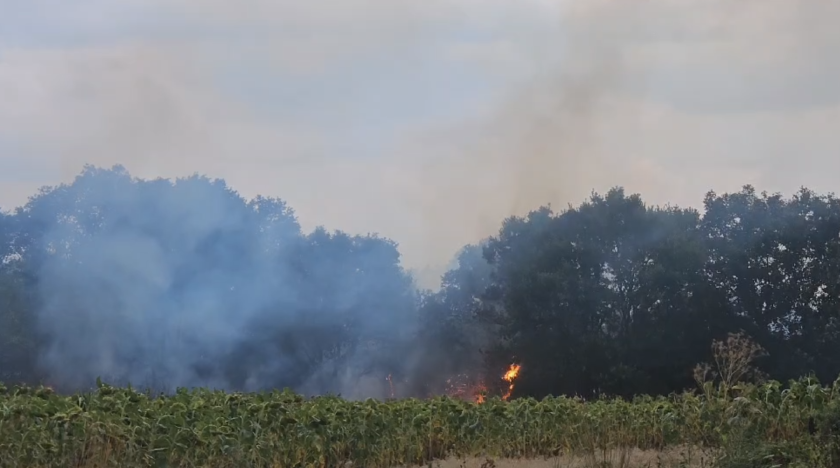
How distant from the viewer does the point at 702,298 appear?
3722 cm

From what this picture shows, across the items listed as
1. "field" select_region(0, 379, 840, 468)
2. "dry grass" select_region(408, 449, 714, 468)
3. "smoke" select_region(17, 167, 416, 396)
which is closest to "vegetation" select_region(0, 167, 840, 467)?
Result: "smoke" select_region(17, 167, 416, 396)

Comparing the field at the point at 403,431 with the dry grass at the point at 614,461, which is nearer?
the field at the point at 403,431

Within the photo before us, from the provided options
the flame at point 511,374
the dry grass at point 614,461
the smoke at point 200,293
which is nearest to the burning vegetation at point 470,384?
the flame at point 511,374

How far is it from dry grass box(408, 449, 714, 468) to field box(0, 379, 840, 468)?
Result: 0.03m

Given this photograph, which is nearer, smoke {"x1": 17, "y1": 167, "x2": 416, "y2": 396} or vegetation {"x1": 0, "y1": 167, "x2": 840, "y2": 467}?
vegetation {"x1": 0, "y1": 167, "x2": 840, "y2": 467}

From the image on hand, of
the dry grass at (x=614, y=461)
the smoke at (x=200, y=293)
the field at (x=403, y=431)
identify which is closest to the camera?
the field at (x=403, y=431)

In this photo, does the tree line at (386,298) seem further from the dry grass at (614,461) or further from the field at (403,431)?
the dry grass at (614,461)

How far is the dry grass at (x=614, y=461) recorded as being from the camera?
10.2m

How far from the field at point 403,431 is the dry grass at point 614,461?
1.3 inches

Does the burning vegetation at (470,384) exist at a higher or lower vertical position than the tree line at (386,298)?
lower

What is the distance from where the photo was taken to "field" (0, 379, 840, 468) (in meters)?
9.21

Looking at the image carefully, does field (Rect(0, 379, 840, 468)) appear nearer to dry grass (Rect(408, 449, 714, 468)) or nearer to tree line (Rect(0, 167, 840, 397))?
dry grass (Rect(408, 449, 714, 468))

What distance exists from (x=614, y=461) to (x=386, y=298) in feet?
120

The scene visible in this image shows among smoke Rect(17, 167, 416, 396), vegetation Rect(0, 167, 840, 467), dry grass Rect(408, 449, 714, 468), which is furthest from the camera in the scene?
smoke Rect(17, 167, 416, 396)
